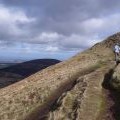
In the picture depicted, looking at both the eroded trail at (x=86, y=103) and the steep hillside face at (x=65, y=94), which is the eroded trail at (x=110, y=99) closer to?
the eroded trail at (x=86, y=103)

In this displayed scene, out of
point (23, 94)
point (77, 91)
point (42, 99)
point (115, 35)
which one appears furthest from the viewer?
point (115, 35)

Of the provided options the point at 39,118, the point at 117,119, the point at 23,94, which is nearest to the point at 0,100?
the point at 23,94

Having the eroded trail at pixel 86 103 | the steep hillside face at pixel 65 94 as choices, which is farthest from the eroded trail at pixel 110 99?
the steep hillside face at pixel 65 94

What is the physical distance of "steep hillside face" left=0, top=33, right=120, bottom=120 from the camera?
4231 cm

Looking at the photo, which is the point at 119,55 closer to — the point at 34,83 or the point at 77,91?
the point at 34,83

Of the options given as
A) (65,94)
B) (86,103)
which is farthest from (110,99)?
(65,94)

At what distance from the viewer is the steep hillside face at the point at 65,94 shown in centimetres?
4231

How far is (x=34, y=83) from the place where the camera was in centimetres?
6438

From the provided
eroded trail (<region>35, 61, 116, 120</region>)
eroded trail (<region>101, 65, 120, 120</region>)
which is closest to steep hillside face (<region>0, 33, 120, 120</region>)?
eroded trail (<region>35, 61, 116, 120</region>)

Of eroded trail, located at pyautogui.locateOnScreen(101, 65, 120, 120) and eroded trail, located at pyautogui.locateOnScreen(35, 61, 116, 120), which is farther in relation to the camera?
eroded trail, located at pyautogui.locateOnScreen(35, 61, 116, 120)

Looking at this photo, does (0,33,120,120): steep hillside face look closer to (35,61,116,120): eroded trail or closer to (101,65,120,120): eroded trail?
(35,61,116,120): eroded trail

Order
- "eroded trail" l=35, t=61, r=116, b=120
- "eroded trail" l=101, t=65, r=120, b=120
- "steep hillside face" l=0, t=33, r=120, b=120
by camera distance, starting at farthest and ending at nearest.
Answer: "steep hillside face" l=0, t=33, r=120, b=120 → "eroded trail" l=35, t=61, r=116, b=120 → "eroded trail" l=101, t=65, r=120, b=120

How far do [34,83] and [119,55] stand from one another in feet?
51.0

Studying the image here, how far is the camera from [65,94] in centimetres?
4678
